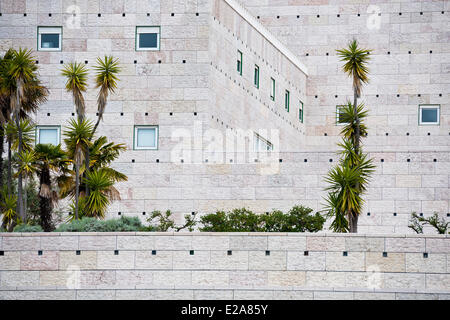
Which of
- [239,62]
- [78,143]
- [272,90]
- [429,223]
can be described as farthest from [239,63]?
[429,223]

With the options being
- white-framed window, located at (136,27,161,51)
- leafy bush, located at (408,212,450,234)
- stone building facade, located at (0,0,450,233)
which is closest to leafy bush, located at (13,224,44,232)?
stone building facade, located at (0,0,450,233)

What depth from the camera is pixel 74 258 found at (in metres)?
36.7

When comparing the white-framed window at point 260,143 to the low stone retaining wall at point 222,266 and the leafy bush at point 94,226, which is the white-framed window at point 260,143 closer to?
the leafy bush at point 94,226

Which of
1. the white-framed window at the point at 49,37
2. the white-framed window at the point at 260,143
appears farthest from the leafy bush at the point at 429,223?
the white-framed window at the point at 49,37

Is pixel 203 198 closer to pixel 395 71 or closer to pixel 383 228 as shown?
pixel 383 228

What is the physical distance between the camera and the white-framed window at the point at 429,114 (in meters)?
58.4

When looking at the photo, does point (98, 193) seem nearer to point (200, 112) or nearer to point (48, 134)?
point (200, 112)

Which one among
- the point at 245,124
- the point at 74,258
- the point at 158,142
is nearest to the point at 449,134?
the point at 245,124

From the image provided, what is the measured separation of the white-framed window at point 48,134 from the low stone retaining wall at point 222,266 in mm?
11104

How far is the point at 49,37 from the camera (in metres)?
48.4

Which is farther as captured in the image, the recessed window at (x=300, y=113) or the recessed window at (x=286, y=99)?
the recessed window at (x=300, y=113)

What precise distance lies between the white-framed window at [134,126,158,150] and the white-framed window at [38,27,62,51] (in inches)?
213
